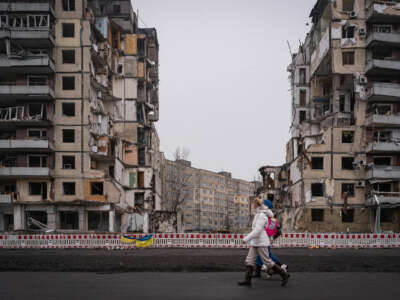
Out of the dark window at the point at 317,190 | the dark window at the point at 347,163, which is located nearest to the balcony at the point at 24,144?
the dark window at the point at 317,190

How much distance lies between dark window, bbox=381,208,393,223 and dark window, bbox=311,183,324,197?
5872mm

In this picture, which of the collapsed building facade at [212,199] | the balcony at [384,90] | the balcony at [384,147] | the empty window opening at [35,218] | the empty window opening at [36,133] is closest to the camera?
the balcony at [384,90]

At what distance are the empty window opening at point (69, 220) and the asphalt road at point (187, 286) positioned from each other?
35.8 metres

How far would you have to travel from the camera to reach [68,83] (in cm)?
4744

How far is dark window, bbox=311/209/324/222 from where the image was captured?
156 ft

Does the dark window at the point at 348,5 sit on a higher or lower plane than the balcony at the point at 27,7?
higher

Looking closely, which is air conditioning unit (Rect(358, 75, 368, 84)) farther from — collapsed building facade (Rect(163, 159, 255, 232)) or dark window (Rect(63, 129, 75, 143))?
collapsed building facade (Rect(163, 159, 255, 232))

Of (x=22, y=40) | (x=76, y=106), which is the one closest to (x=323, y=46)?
(x=76, y=106)

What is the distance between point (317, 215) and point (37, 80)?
98.1ft

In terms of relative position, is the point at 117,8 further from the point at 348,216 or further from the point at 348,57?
the point at 348,216

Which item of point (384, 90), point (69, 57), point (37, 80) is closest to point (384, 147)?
point (384, 90)

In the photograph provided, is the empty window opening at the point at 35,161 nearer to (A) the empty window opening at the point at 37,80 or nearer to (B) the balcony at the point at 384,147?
(A) the empty window opening at the point at 37,80

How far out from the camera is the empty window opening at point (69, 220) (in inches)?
1876

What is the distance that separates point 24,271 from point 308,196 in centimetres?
3736
